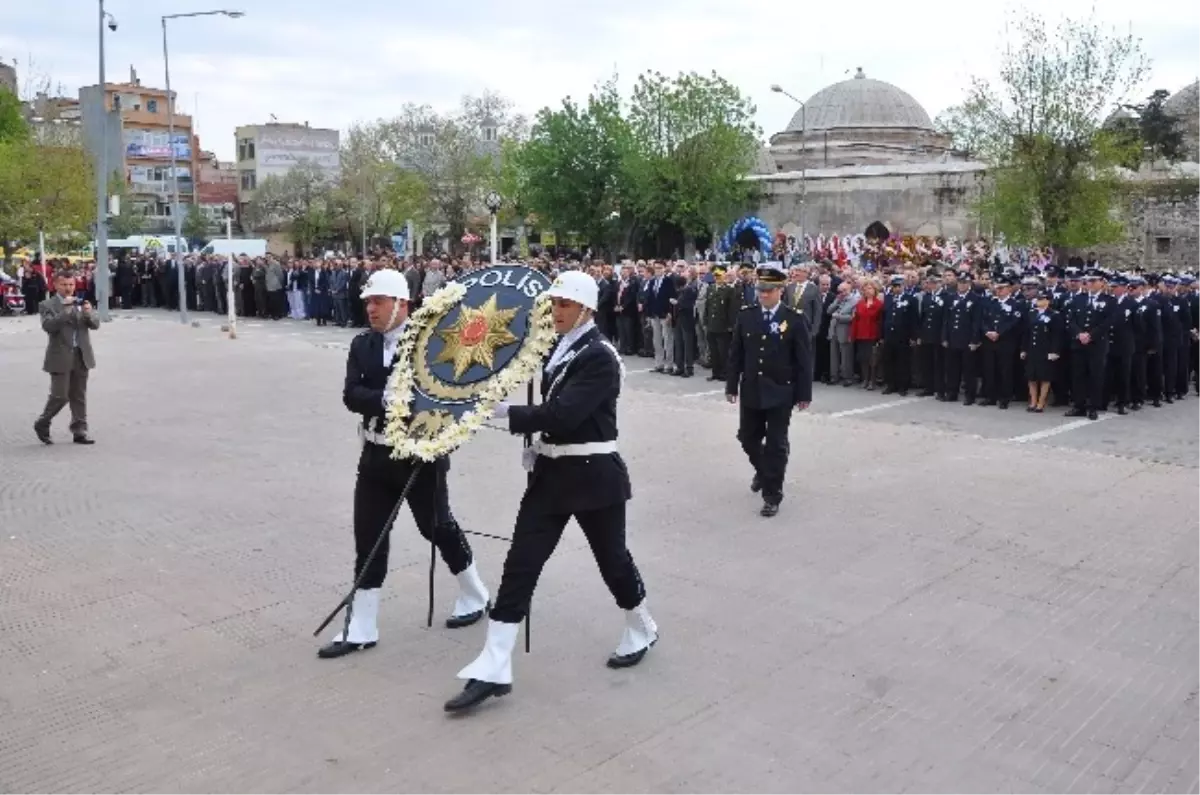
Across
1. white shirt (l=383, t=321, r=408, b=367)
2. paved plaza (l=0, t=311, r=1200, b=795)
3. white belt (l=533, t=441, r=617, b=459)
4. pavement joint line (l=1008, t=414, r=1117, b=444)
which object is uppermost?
white shirt (l=383, t=321, r=408, b=367)

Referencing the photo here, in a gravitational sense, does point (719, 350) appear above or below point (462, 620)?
Result: above

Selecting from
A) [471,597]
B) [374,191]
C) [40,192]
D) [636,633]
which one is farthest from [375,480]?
[374,191]

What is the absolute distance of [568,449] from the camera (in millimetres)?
5285

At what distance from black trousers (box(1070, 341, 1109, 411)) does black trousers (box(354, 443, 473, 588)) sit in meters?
10.9

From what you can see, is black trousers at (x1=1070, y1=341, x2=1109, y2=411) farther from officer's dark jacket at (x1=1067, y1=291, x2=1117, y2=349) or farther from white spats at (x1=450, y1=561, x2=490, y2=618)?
white spats at (x1=450, y1=561, x2=490, y2=618)

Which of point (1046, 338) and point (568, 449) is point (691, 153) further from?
point (568, 449)

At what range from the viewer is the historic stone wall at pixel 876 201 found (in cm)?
3900

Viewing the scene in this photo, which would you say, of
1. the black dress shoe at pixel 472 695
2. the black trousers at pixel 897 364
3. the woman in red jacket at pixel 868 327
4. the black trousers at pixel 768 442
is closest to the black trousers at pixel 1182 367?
the black trousers at pixel 897 364

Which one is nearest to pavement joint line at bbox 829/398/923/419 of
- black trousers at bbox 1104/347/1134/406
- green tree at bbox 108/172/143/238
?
black trousers at bbox 1104/347/1134/406

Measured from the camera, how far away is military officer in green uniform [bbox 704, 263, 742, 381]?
17375 millimetres

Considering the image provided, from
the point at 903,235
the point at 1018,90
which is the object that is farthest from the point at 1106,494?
the point at 903,235

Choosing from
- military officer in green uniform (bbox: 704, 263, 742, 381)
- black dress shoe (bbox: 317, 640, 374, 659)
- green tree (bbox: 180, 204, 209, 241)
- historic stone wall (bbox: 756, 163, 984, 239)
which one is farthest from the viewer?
green tree (bbox: 180, 204, 209, 241)

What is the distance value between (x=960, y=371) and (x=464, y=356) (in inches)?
461

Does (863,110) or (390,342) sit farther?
(863,110)
